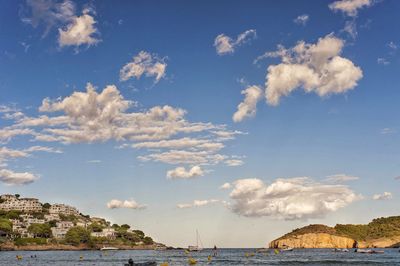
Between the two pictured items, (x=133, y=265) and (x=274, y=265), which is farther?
(x=274, y=265)

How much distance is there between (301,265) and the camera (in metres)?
126

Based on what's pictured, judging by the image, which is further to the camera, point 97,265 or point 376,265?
point 97,265

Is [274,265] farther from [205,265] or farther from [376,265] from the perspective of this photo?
[376,265]

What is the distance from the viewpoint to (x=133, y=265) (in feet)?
317

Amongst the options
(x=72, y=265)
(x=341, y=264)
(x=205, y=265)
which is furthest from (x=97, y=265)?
(x=341, y=264)

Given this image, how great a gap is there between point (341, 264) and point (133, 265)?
61.4 metres

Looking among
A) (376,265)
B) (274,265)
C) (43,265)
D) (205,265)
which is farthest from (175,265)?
(376,265)

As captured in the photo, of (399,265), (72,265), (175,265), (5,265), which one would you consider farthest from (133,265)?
(399,265)

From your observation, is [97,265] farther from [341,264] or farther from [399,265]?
[399,265]

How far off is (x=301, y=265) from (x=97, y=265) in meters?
55.7

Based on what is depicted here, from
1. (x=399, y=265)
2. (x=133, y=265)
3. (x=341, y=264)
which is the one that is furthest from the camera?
(x=341, y=264)

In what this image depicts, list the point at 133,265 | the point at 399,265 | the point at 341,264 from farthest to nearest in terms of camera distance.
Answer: the point at 341,264
the point at 399,265
the point at 133,265

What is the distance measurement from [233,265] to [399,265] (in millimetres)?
42926

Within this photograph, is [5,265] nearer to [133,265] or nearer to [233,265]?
[133,265]
